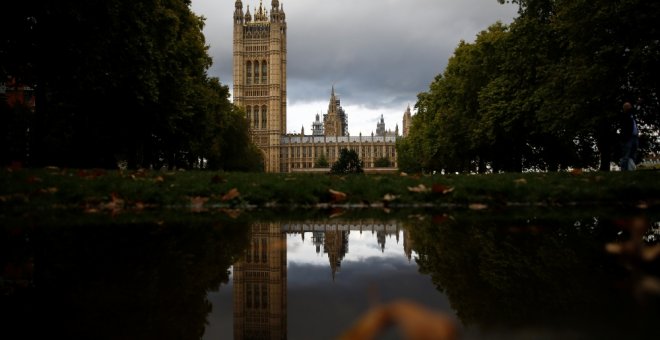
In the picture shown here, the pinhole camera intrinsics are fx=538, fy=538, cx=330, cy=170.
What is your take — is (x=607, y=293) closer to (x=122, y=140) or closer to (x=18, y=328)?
(x=18, y=328)

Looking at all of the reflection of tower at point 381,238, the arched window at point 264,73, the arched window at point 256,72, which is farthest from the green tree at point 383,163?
the reflection of tower at point 381,238

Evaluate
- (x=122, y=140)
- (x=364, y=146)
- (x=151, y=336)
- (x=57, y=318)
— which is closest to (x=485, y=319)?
(x=151, y=336)

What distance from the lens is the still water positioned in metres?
1.64

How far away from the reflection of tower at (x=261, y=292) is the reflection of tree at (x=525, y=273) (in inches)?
25.0

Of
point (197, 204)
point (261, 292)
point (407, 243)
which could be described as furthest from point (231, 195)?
point (261, 292)

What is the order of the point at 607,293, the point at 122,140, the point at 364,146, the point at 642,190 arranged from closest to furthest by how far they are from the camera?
1. the point at 607,293
2. the point at 642,190
3. the point at 122,140
4. the point at 364,146

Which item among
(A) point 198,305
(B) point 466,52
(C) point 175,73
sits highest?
(B) point 466,52

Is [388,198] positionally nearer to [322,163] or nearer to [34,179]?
[34,179]

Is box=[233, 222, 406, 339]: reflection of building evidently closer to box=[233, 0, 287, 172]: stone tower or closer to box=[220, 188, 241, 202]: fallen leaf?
box=[220, 188, 241, 202]: fallen leaf

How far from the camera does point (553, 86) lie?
19.6m

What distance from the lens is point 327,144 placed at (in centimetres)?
14625

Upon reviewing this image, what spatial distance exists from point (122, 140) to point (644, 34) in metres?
18.8

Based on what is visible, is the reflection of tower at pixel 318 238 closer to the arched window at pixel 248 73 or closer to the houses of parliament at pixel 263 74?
the houses of parliament at pixel 263 74

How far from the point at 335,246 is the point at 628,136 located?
463 inches
